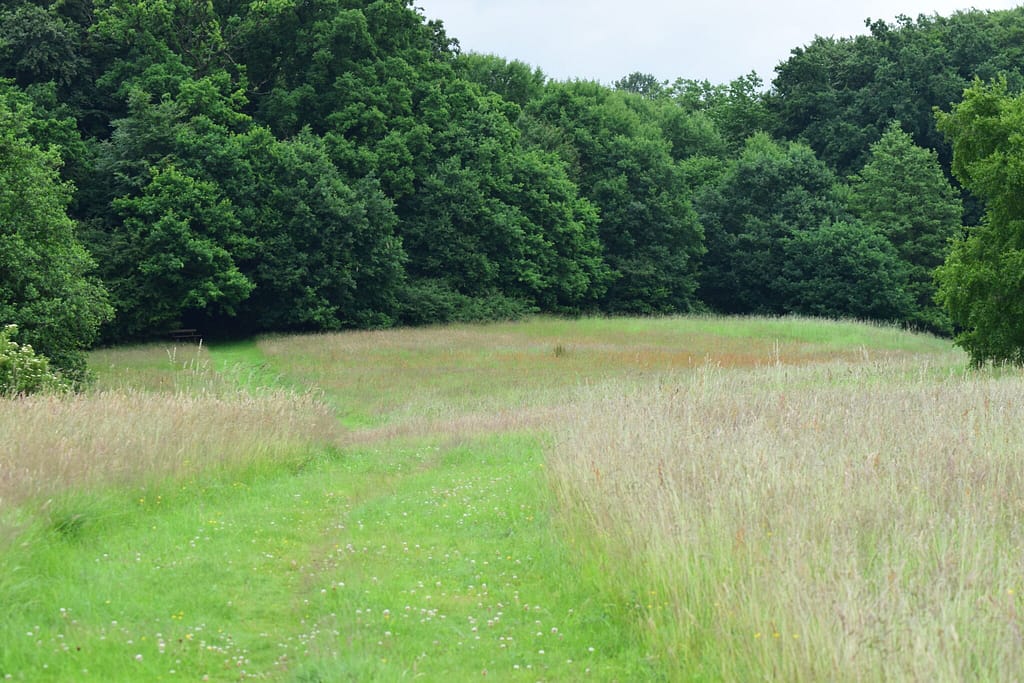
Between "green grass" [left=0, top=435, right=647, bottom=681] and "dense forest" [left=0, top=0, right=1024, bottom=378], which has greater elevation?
"dense forest" [left=0, top=0, right=1024, bottom=378]

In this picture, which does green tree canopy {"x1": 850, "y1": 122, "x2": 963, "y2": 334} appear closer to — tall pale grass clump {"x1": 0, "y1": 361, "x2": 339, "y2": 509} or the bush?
tall pale grass clump {"x1": 0, "y1": 361, "x2": 339, "y2": 509}

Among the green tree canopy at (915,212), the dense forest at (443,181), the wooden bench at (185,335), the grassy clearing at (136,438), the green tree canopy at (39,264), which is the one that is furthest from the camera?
the green tree canopy at (915,212)

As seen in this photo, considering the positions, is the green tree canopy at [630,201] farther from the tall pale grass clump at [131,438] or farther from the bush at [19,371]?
the tall pale grass clump at [131,438]

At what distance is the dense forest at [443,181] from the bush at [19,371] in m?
6.84

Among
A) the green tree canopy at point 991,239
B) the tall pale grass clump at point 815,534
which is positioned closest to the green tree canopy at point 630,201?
the green tree canopy at point 991,239

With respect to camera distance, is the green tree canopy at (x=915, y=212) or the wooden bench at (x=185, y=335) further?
the green tree canopy at (x=915, y=212)

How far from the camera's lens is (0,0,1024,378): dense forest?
27312 millimetres

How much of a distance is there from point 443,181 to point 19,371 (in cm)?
3889

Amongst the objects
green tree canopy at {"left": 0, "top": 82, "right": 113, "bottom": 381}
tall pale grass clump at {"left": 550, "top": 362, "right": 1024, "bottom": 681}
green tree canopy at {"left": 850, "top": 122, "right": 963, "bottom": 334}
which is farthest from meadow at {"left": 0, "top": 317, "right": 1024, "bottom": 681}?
green tree canopy at {"left": 850, "top": 122, "right": 963, "bottom": 334}

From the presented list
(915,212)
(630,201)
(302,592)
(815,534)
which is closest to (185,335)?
(630,201)

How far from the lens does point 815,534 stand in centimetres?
677

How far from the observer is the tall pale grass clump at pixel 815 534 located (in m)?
4.95

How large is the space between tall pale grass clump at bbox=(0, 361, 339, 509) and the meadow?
5 cm

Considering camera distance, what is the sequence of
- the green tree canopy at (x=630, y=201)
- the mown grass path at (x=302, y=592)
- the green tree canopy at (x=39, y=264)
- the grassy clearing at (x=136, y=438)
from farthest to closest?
the green tree canopy at (x=630, y=201), the green tree canopy at (x=39, y=264), the grassy clearing at (x=136, y=438), the mown grass path at (x=302, y=592)
